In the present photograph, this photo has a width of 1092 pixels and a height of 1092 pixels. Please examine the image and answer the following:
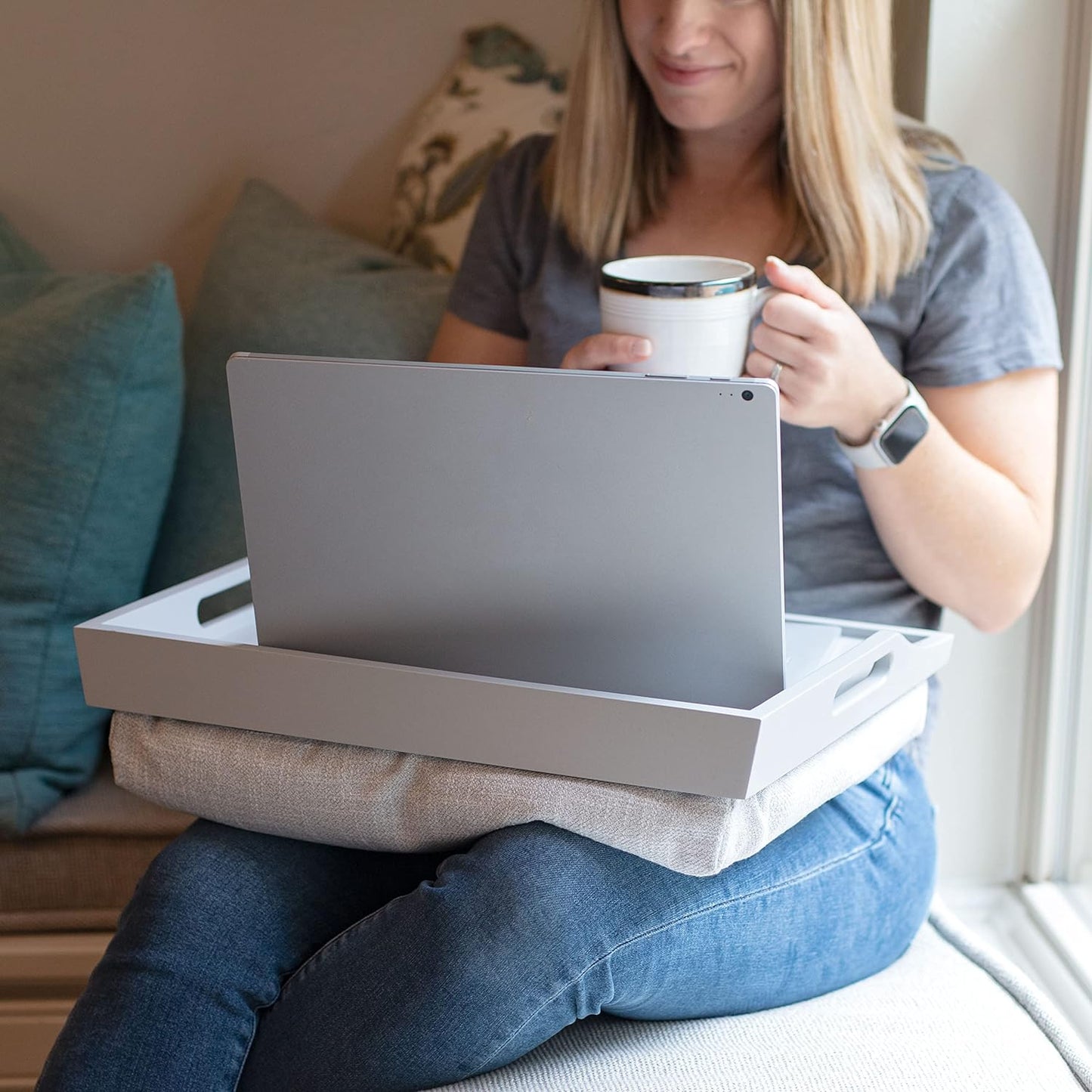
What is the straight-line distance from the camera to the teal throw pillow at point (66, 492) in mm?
1180

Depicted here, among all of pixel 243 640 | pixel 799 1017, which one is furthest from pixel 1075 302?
pixel 243 640

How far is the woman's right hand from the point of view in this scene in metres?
0.79

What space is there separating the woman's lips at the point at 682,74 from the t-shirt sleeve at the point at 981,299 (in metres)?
0.24

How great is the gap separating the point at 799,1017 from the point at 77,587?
77 cm

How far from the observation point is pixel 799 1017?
85cm

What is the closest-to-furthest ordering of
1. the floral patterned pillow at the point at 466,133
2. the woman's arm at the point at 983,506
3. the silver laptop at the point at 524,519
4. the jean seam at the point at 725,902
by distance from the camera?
the silver laptop at the point at 524,519 → the jean seam at the point at 725,902 → the woman's arm at the point at 983,506 → the floral patterned pillow at the point at 466,133

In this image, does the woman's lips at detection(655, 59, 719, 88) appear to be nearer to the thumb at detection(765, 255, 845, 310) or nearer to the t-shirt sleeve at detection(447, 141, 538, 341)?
the t-shirt sleeve at detection(447, 141, 538, 341)

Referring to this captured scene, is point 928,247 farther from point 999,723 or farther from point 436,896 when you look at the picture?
point 436,896

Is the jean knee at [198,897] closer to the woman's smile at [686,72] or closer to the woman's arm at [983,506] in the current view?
the woman's arm at [983,506]

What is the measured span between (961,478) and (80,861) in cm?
88

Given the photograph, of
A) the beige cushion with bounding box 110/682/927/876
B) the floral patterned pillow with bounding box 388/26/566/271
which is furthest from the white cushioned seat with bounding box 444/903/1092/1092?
the floral patterned pillow with bounding box 388/26/566/271

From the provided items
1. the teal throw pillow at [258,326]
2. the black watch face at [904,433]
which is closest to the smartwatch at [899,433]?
the black watch face at [904,433]

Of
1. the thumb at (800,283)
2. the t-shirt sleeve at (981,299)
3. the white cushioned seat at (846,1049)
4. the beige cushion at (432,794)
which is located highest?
the thumb at (800,283)

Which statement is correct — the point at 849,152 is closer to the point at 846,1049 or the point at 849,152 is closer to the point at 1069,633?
the point at 1069,633
